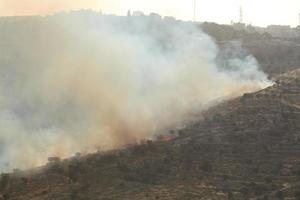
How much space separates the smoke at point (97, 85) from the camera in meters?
88.8

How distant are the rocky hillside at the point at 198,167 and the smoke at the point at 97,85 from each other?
6607 millimetres

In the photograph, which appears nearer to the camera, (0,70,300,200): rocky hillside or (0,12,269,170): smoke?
(0,70,300,200): rocky hillside

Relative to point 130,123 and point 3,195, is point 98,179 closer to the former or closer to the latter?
point 3,195

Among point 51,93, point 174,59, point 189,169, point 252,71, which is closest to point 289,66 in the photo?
point 252,71

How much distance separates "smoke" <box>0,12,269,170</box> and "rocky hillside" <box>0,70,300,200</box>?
661cm

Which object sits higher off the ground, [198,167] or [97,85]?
[97,85]

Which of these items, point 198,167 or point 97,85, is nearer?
point 198,167

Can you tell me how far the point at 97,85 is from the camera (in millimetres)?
95688

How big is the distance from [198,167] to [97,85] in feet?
89.7

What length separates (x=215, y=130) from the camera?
8300 cm

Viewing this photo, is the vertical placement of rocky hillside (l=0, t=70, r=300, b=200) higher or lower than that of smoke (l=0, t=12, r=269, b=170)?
lower

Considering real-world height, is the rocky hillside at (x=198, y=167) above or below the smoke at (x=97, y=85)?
below

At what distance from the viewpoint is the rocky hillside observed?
68.9 metres

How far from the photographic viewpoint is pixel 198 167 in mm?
74438
